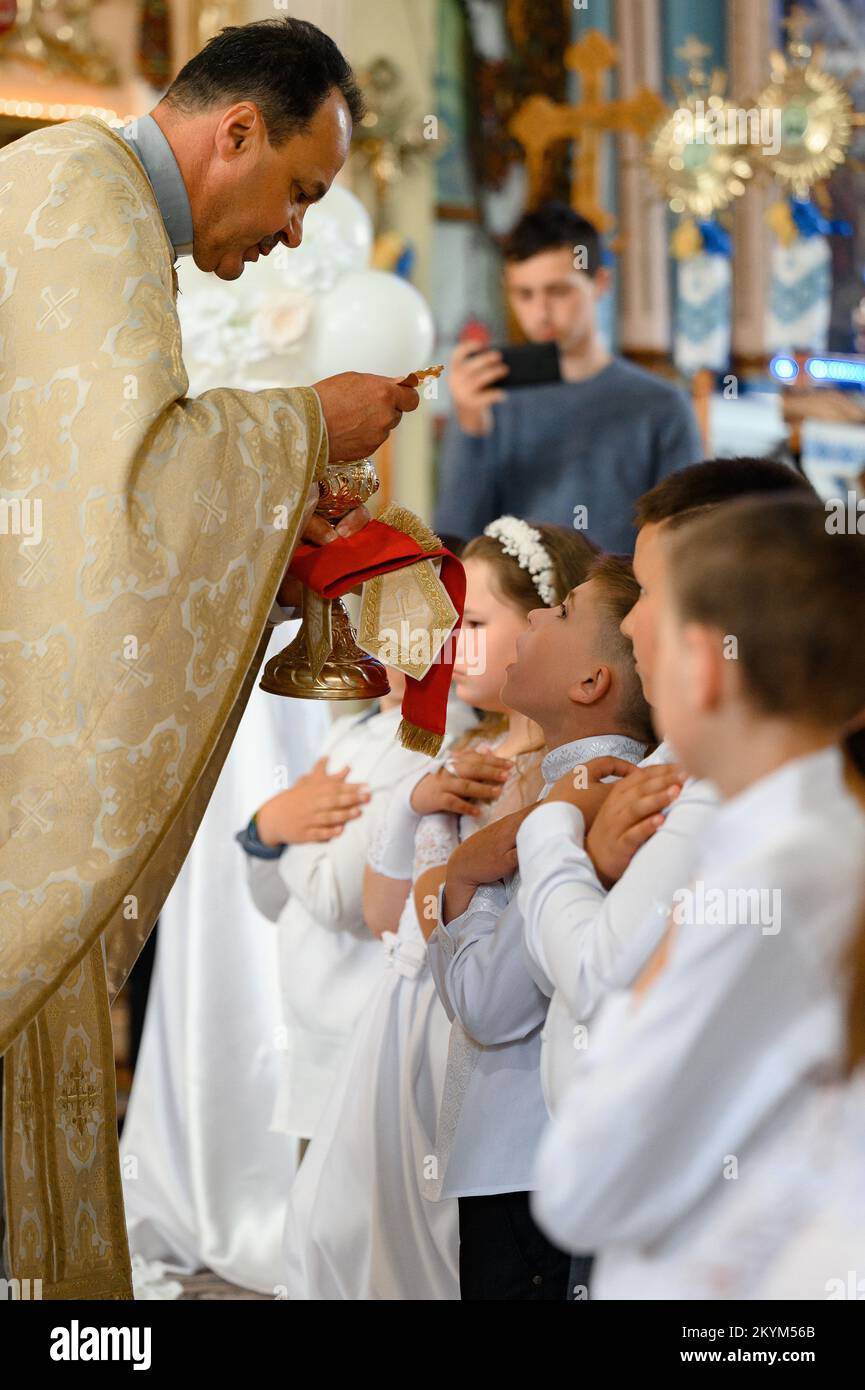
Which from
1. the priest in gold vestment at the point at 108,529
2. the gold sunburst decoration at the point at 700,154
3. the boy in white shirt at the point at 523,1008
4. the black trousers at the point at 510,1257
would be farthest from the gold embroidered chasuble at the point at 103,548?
the gold sunburst decoration at the point at 700,154

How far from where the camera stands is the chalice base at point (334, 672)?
7.29ft

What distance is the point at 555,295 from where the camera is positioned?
4727mm

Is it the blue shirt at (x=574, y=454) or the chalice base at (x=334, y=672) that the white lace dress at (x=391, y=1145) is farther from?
the blue shirt at (x=574, y=454)

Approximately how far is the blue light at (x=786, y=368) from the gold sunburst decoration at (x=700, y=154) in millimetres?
645

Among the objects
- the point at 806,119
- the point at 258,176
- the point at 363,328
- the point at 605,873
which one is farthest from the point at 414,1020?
the point at 806,119

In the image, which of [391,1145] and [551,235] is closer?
[391,1145]

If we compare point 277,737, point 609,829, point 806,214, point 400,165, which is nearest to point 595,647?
point 609,829

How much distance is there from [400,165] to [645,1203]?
207 inches

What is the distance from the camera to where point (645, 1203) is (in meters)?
1.21

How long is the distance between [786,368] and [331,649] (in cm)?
442

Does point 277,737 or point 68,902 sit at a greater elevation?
point 277,737

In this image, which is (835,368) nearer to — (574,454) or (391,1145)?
(574,454)
